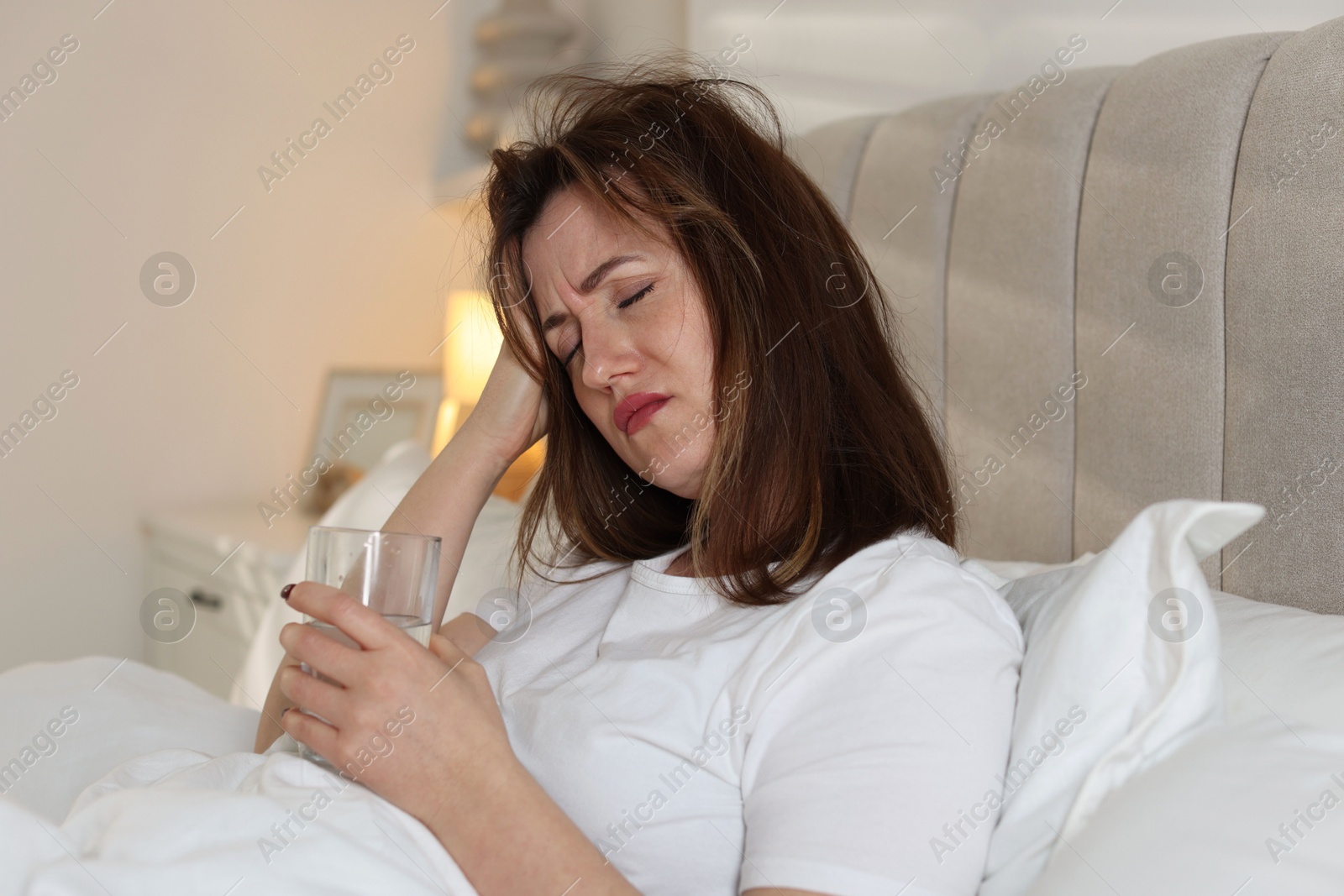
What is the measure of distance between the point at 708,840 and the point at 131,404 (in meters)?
2.11

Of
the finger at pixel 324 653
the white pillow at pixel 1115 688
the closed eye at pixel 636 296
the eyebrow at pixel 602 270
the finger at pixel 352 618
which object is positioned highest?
the eyebrow at pixel 602 270

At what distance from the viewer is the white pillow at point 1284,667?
69 cm

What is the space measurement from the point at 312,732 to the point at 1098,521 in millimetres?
846

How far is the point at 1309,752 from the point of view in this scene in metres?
0.65

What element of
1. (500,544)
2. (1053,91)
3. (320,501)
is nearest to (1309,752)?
(1053,91)

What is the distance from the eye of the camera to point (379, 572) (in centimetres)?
78

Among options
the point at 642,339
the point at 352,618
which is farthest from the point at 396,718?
the point at 642,339

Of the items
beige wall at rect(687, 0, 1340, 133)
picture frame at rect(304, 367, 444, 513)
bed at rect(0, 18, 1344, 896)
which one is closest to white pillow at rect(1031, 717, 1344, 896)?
bed at rect(0, 18, 1344, 896)

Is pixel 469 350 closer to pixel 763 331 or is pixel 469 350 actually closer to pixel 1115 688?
pixel 763 331

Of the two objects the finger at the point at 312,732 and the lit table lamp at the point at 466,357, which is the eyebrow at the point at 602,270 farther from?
the lit table lamp at the point at 466,357

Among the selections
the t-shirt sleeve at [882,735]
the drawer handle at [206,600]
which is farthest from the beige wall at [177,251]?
the t-shirt sleeve at [882,735]

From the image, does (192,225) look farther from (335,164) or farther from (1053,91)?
(1053,91)

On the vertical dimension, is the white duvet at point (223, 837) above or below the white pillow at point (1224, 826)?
above

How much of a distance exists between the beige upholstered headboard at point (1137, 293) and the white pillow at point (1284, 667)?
0.13 m
